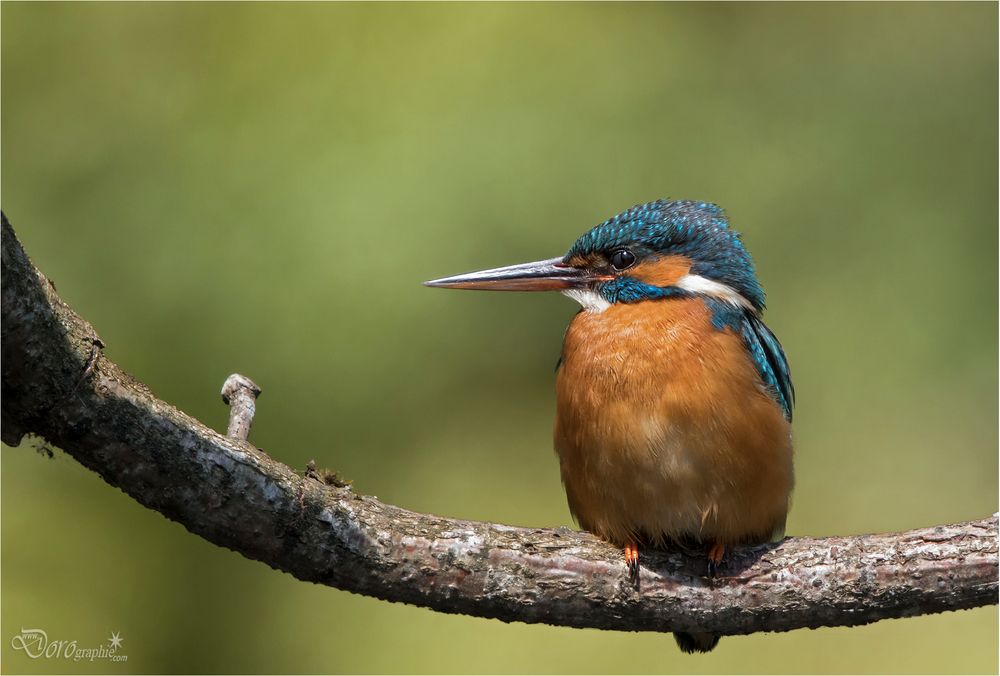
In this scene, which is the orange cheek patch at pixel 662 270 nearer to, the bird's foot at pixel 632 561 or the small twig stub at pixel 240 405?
the bird's foot at pixel 632 561

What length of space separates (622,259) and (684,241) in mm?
201

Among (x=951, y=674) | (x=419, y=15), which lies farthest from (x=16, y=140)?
(x=951, y=674)

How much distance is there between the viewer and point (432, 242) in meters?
3.80

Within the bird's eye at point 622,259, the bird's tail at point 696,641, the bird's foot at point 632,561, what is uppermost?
the bird's eye at point 622,259

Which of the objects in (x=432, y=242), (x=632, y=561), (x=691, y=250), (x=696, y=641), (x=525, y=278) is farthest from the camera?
(x=432, y=242)

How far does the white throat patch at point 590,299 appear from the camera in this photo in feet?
10.4

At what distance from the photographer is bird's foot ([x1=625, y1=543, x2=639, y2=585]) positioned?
2.71 m

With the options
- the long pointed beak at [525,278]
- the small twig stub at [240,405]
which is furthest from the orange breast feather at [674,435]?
the small twig stub at [240,405]

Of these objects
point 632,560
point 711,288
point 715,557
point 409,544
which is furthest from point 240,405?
point 711,288

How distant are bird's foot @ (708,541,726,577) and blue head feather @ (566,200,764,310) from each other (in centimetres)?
81

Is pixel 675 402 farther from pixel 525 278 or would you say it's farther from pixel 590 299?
pixel 525 278

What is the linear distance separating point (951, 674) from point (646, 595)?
194cm

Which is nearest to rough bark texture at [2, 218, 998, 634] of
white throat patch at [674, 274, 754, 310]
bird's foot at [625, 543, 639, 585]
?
bird's foot at [625, 543, 639, 585]

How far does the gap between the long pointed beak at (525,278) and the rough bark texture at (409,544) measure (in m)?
0.86
